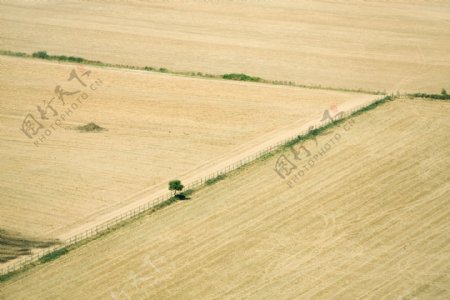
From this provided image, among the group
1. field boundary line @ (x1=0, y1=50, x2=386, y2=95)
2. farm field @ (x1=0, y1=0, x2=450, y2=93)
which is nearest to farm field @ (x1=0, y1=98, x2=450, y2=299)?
field boundary line @ (x1=0, y1=50, x2=386, y2=95)

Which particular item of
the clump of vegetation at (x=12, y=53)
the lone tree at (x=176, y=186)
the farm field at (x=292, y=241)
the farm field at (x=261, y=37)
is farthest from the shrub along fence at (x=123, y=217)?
the clump of vegetation at (x=12, y=53)

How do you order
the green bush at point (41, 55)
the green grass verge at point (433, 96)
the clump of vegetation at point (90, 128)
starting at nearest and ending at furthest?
1. the clump of vegetation at point (90, 128)
2. the green grass verge at point (433, 96)
3. the green bush at point (41, 55)

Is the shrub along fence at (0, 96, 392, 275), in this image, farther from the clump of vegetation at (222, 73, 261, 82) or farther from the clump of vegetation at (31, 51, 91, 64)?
the clump of vegetation at (31, 51, 91, 64)

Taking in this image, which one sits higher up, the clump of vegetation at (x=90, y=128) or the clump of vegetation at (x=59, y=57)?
the clump of vegetation at (x=59, y=57)

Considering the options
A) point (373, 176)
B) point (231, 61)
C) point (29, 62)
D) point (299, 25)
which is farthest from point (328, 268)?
point (299, 25)

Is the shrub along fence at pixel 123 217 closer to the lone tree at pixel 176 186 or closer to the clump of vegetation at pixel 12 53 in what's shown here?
the lone tree at pixel 176 186

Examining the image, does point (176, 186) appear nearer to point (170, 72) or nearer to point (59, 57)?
point (170, 72)

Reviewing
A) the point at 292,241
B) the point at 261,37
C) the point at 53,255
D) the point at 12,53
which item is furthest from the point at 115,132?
the point at 261,37
